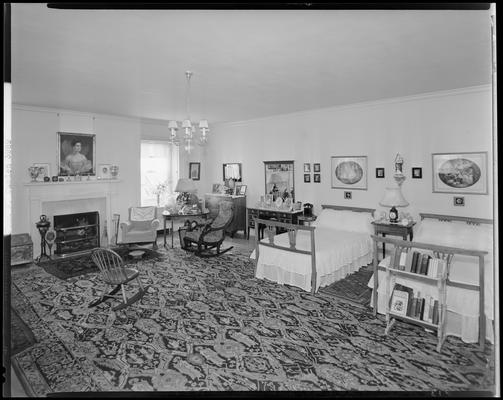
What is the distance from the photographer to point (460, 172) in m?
5.17

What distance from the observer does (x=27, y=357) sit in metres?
3.03

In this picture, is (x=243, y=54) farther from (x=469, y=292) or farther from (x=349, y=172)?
(x=349, y=172)

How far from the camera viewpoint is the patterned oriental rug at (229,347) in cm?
262

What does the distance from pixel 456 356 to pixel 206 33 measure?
12.8 feet

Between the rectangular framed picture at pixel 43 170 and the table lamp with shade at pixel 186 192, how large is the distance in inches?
106

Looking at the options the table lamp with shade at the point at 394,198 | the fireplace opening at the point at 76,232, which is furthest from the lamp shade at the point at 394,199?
the fireplace opening at the point at 76,232

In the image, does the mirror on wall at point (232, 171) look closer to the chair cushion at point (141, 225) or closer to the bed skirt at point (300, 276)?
the chair cushion at point (141, 225)

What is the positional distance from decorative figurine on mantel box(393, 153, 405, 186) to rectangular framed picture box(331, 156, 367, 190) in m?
0.63

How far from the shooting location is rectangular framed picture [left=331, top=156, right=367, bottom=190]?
634 centimetres

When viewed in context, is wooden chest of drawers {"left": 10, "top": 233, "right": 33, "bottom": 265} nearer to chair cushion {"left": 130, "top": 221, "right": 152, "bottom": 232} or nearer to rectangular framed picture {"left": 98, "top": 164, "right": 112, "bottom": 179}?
chair cushion {"left": 130, "top": 221, "right": 152, "bottom": 232}

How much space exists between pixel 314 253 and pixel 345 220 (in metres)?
1.89

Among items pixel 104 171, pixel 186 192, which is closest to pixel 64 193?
pixel 104 171

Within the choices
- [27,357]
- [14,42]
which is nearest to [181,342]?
[27,357]

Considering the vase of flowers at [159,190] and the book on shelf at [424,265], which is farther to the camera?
the vase of flowers at [159,190]
